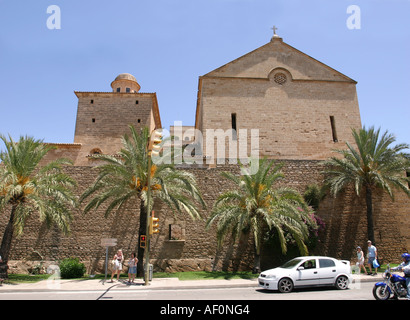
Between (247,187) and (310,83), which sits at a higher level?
(310,83)

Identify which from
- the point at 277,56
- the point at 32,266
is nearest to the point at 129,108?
the point at 277,56

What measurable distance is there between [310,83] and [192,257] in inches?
685

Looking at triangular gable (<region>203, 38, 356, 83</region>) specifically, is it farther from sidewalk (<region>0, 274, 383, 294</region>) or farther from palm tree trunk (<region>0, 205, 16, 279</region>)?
palm tree trunk (<region>0, 205, 16, 279</region>)

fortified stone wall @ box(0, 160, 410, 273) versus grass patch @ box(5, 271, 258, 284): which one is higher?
fortified stone wall @ box(0, 160, 410, 273)

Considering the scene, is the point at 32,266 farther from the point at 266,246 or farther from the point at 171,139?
the point at 266,246

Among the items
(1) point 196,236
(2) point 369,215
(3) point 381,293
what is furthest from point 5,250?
(2) point 369,215

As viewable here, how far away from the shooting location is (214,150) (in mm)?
22875

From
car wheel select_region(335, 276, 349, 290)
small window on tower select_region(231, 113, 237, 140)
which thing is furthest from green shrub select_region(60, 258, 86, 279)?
small window on tower select_region(231, 113, 237, 140)

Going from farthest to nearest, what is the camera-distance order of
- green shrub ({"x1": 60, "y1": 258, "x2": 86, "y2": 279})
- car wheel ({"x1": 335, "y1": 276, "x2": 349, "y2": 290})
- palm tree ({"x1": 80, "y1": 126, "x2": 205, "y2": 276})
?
green shrub ({"x1": 60, "y1": 258, "x2": 86, "y2": 279})
palm tree ({"x1": 80, "y1": 126, "x2": 205, "y2": 276})
car wheel ({"x1": 335, "y1": 276, "x2": 349, "y2": 290})

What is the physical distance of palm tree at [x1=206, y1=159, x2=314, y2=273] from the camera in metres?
13.4

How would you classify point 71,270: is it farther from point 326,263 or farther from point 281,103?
point 281,103

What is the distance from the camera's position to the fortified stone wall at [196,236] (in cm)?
1590

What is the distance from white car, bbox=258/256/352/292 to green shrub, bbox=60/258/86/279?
8774mm

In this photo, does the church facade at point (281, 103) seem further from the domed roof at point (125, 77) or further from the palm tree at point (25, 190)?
the palm tree at point (25, 190)
